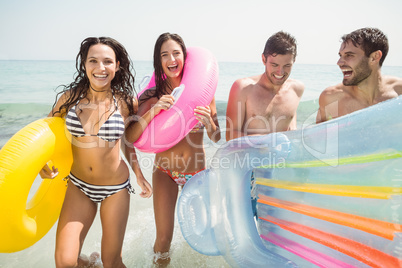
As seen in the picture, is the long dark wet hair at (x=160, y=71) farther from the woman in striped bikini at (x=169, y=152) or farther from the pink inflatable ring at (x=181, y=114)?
the pink inflatable ring at (x=181, y=114)

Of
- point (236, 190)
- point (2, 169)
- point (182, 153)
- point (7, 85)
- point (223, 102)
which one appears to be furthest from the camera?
point (7, 85)

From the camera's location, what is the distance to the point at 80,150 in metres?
2.28

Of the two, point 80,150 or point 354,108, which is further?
point 354,108

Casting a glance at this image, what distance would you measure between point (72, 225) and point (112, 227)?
0.27 m

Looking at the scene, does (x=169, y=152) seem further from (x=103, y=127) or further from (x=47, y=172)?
(x=47, y=172)

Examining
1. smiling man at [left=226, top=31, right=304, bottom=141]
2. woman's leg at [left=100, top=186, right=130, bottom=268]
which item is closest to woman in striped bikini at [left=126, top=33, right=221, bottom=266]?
smiling man at [left=226, top=31, right=304, bottom=141]

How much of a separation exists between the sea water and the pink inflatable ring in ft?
3.47

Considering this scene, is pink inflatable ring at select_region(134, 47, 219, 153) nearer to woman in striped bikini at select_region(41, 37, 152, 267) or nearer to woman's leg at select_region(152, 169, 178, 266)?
woman in striped bikini at select_region(41, 37, 152, 267)

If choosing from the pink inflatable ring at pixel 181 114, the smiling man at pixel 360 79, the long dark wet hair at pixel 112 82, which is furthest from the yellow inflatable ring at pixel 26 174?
the smiling man at pixel 360 79

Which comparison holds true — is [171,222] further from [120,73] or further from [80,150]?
[120,73]

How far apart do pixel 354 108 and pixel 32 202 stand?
2.78 meters

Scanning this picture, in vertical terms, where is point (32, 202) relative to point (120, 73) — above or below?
below

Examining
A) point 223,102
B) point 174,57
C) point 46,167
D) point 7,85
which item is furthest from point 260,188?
point 7,85

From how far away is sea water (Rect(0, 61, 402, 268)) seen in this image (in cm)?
305
